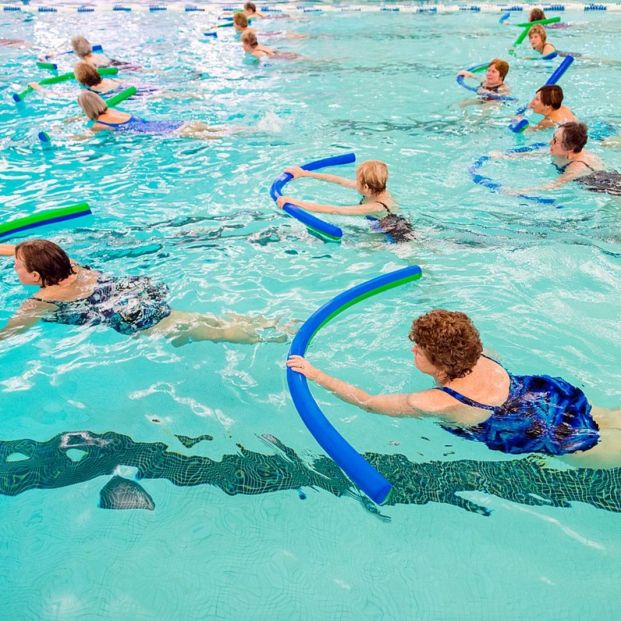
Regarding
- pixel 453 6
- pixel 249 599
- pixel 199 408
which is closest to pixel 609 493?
pixel 249 599

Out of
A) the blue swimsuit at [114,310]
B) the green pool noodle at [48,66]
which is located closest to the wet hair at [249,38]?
the green pool noodle at [48,66]

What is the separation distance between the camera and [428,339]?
288cm

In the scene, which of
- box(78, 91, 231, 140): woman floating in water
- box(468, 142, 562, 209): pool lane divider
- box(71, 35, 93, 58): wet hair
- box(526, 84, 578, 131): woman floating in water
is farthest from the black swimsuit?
box(71, 35, 93, 58): wet hair

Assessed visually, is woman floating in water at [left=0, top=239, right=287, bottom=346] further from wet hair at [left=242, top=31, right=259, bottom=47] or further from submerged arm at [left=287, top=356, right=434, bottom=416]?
wet hair at [left=242, top=31, right=259, bottom=47]

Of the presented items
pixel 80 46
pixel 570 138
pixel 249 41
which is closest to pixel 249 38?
pixel 249 41

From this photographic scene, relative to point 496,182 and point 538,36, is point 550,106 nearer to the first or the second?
point 496,182

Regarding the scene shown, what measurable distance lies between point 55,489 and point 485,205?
4.71 m

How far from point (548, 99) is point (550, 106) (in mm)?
109

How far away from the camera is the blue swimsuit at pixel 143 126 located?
316 inches

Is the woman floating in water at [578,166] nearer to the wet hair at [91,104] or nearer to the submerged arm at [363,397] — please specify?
the submerged arm at [363,397]

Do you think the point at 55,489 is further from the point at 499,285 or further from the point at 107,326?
the point at 499,285

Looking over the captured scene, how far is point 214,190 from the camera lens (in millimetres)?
6699

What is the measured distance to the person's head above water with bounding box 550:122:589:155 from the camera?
598cm

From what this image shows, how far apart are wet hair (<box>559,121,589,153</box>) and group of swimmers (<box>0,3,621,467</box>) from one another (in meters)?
0.01
